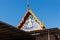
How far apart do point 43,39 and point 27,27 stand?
17.7 ft

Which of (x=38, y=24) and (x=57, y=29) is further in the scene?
(x=38, y=24)

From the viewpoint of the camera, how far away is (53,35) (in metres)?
11.2

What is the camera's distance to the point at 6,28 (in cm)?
955

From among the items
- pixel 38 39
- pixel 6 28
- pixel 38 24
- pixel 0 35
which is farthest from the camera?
pixel 38 24

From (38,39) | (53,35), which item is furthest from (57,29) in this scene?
(38,39)

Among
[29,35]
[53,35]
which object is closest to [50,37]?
[53,35]

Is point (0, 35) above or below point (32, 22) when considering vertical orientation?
below

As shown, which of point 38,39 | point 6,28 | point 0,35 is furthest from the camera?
point 38,39

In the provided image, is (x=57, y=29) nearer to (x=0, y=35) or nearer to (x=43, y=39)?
(x=43, y=39)

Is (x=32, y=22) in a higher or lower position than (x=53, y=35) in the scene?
higher

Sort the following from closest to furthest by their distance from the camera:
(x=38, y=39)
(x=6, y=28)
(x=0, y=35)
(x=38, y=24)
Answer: (x=6, y=28) → (x=0, y=35) → (x=38, y=39) → (x=38, y=24)

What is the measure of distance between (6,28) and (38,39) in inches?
102

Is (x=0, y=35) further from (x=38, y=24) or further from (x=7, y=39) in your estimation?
(x=38, y=24)

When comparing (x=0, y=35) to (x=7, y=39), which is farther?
(x=7, y=39)
